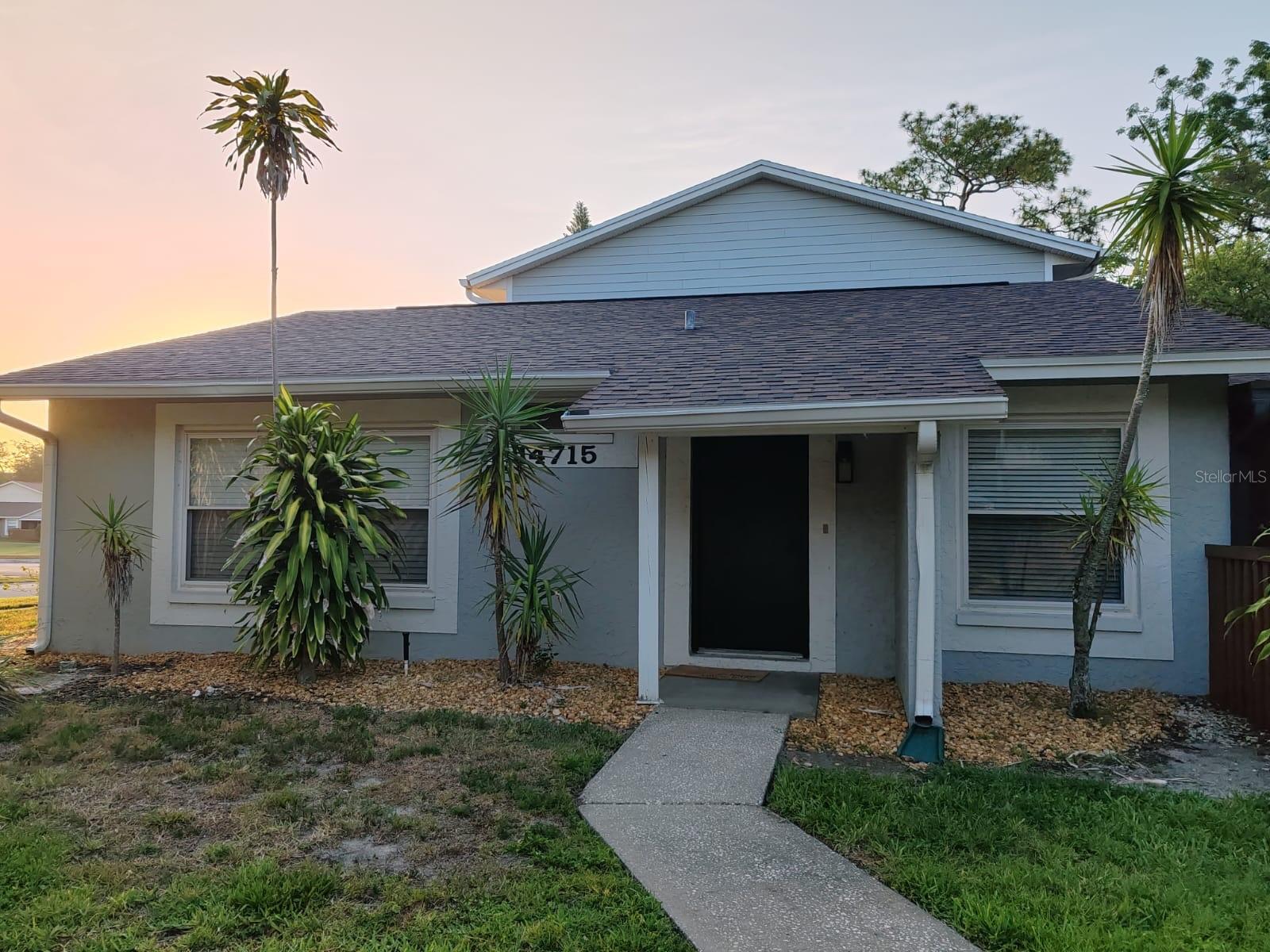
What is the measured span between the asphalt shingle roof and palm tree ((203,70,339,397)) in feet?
4.39

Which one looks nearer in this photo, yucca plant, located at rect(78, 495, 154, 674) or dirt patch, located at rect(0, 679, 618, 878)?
dirt patch, located at rect(0, 679, 618, 878)

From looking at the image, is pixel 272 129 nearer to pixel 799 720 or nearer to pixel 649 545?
pixel 649 545

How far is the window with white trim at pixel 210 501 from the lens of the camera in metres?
7.25

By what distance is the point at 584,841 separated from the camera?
326cm

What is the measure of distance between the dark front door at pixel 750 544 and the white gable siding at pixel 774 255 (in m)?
3.23

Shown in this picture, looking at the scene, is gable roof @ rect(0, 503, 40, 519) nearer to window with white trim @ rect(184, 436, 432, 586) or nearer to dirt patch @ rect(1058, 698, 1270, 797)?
window with white trim @ rect(184, 436, 432, 586)

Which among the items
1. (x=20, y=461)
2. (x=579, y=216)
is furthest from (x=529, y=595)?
(x=20, y=461)

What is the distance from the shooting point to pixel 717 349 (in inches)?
258

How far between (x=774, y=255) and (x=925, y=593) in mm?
5622

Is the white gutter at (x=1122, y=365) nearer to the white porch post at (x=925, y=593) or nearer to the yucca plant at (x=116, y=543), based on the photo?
the white porch post at (x=925, y=593)

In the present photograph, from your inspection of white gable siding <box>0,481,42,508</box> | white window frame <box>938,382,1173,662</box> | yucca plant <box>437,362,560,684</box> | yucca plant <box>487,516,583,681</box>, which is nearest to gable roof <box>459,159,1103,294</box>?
white window frame <box>938,382,1173,662</box>

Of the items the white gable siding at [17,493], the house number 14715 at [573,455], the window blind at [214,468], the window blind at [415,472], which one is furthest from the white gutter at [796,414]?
the white gable siding at [17,493]

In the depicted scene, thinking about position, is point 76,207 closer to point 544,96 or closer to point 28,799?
point 544,96

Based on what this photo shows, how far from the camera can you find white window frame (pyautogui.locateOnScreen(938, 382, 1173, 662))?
19.0 ft
